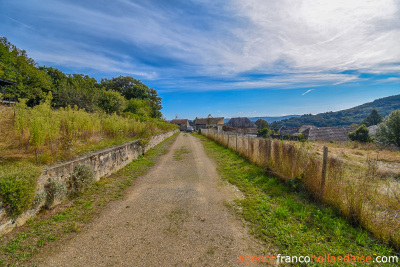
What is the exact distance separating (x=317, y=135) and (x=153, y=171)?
37.6 metres

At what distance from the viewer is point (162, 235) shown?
276 centimetres

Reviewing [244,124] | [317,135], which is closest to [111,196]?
[317,135]

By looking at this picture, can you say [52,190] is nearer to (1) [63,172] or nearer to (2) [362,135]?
(1) [63,172]

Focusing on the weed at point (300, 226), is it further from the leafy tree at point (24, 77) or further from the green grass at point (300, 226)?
the leafy tree at point (24, 77)

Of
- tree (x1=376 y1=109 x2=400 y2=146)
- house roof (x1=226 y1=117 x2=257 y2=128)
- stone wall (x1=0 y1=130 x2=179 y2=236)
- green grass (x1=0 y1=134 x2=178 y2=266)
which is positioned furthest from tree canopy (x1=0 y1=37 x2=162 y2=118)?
tree (x1=376 y1=109 x2=400 y2=146)

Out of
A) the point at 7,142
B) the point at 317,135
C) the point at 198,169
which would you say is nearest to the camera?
the point at 7,142

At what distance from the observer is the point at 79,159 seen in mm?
4234

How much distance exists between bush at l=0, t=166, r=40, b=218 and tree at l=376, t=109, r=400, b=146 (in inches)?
1187

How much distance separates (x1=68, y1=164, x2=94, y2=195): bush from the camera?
3.96 metres

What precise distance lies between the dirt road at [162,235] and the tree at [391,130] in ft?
85.5

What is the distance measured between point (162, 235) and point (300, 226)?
258 centimetres

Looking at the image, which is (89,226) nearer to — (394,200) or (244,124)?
(394,200)

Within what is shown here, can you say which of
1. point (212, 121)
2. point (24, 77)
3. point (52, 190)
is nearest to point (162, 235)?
point (52, 190)

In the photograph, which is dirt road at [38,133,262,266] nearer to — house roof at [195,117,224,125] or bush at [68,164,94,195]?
bush at [68,164,94,195]
